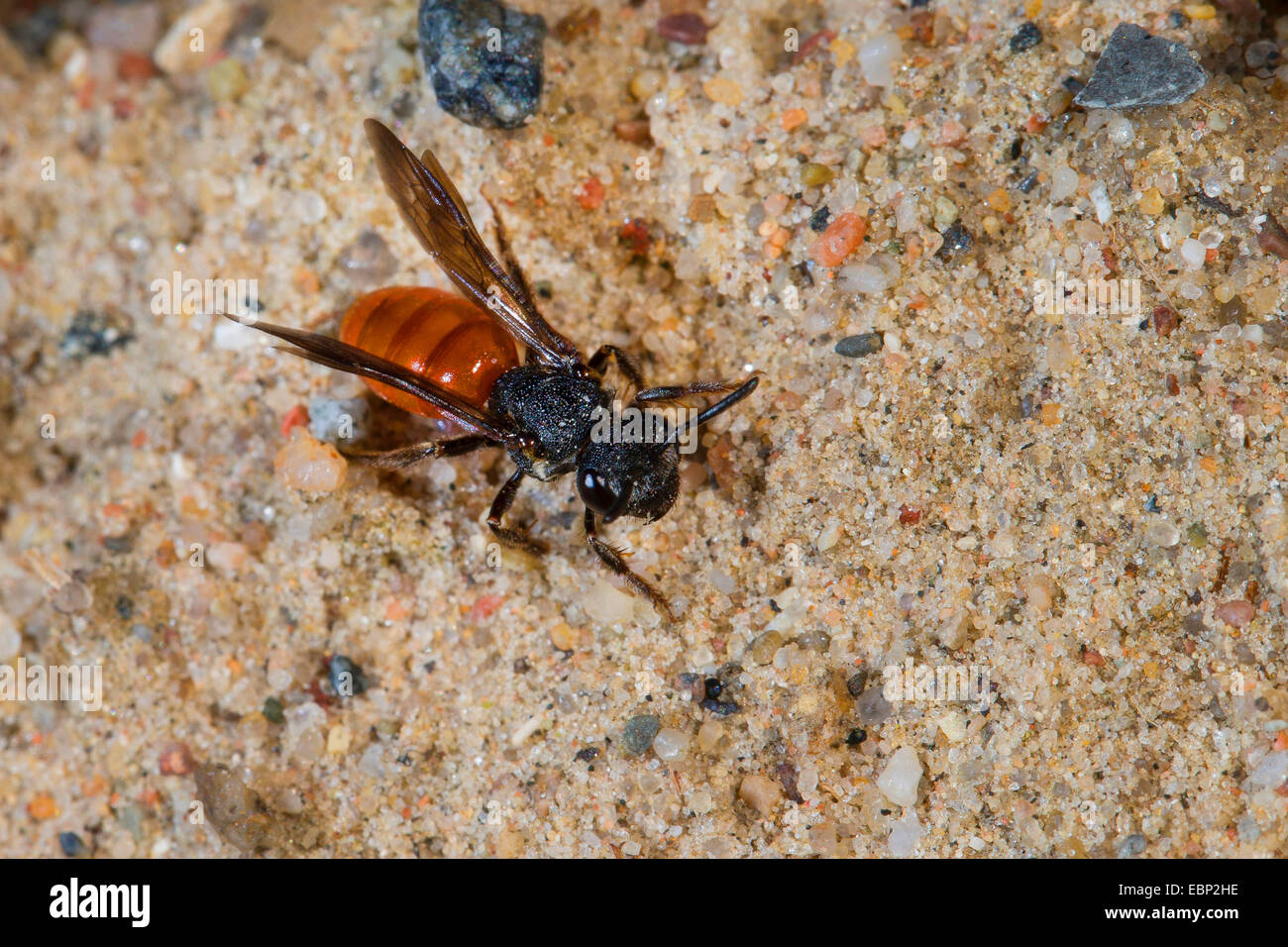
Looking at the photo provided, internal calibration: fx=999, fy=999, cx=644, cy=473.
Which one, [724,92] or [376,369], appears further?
[724,92]

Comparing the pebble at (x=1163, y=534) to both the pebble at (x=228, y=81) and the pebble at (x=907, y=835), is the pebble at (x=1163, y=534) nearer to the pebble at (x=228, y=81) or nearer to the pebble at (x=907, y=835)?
the pebble at (x=907, y=835)

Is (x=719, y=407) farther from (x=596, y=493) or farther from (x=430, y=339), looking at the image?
(x=430, y=339)

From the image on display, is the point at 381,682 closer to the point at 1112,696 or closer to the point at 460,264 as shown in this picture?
the point at 460,264

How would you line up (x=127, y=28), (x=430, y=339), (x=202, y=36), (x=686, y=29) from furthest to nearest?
(x=127, y=28) → (x=202, y=36) → (x=686, y=29) → (x=430, y=339)

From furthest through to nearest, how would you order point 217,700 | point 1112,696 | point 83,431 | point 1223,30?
point 83,431 → point 217,700 → point 1223,30 → point 1112,696

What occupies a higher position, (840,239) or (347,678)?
(840,239)

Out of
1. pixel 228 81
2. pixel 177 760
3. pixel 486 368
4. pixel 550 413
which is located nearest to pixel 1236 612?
pixel 550 413

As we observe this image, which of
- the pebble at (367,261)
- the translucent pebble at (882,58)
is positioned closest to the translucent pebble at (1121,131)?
the translucent pebble at (882,58)


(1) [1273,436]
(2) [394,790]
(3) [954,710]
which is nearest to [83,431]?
(2) [394,790]
